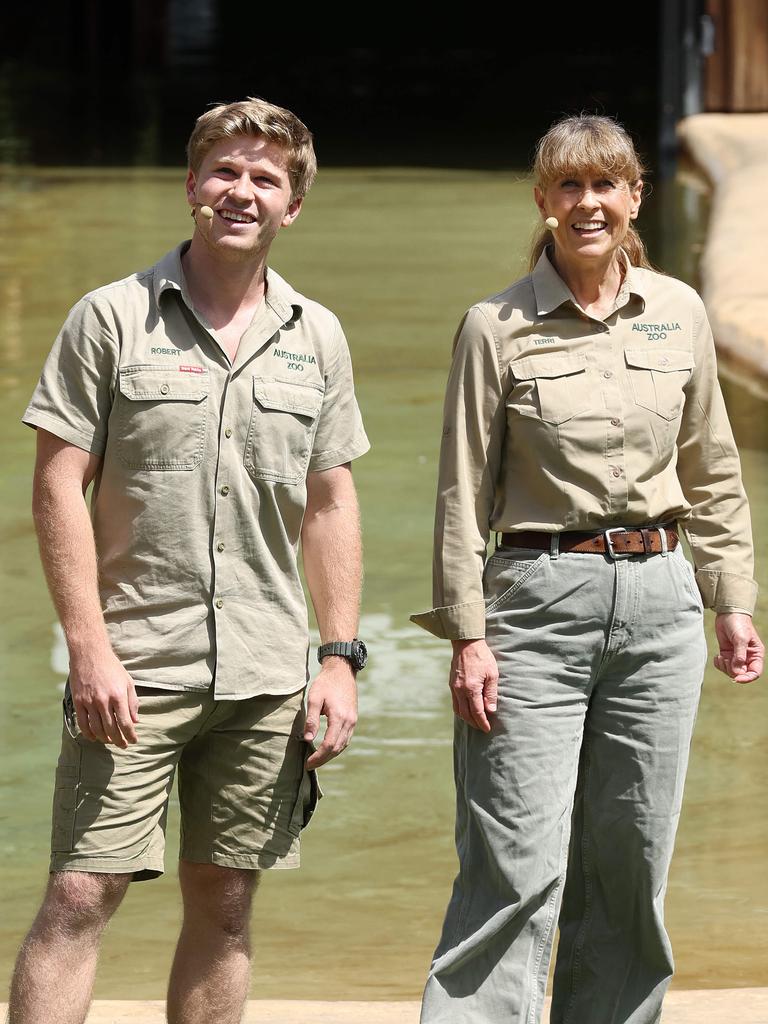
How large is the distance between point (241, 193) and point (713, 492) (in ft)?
2.84

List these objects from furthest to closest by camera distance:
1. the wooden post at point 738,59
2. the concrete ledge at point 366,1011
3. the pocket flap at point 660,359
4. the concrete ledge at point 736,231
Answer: the wooden post at point 738,59 < the concrete ledge at point 736,231 < the concrete ledge at point 366,1011 < the pocket flap at point 660,359

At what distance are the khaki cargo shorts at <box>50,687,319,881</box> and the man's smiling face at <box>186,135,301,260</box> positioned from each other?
66 centimetres

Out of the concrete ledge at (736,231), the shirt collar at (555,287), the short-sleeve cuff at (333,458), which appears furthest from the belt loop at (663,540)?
the concrete ledge at (736,231)

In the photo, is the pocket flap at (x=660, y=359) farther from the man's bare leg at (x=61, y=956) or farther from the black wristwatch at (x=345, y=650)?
the man's bare leg at (x=61, y=956)

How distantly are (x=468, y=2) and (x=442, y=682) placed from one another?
1172 inches

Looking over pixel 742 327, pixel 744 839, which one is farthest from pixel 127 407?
pixel 742 327

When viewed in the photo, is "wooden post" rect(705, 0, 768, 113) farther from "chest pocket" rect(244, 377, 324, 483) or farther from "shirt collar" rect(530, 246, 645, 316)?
"chest pocket" rect(244, 377, 324, 483)

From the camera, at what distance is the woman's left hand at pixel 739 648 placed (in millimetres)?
2738

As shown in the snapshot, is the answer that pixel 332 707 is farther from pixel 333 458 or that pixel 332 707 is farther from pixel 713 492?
pixel 713 492

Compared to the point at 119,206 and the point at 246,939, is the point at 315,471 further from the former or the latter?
the point at 119,206

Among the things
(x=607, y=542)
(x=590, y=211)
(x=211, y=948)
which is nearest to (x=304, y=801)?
(x=211, y=948)

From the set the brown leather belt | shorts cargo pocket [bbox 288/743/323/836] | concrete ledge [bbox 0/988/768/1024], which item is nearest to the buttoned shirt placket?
shorts cargo pocket [bbox 288/743/323/836]

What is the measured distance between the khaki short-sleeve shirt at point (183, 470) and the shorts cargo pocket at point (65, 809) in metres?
0.17

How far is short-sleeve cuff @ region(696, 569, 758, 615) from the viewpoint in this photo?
9.01ft
